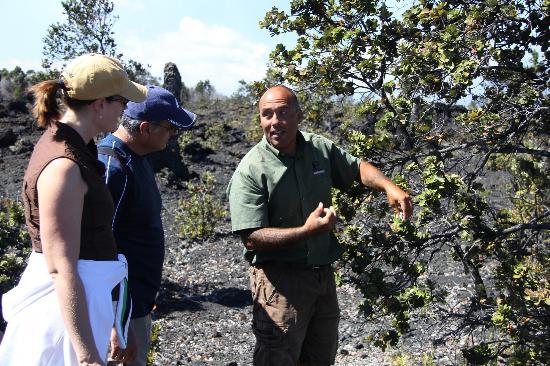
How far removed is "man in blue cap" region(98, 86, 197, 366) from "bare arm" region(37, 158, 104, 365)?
2.06 feet

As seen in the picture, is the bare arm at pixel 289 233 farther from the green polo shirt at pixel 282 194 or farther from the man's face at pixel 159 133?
the man's face at pixel 159 133

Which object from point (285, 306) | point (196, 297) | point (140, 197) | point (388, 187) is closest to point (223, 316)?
point (196, 297)

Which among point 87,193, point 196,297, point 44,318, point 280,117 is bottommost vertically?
point 196,297

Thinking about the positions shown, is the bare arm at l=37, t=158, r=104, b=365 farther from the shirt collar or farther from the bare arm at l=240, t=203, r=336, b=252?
the shirt collar

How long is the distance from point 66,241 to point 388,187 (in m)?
1.48

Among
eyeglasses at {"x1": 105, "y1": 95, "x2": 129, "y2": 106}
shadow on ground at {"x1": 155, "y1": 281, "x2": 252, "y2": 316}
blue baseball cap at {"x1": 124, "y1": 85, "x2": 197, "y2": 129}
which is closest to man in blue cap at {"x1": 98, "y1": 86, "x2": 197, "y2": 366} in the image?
blue baseball cap at {"x1": 124, "y1": 85, "x2": 197, "y2": 129}

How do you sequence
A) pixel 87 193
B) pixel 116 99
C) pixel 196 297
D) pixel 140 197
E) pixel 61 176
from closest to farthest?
pixel 61 176, pixel 87 193, pixel 116 99, pixel 140 197, pixel 196 297

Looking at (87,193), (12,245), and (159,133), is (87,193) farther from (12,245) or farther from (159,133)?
(12,245)

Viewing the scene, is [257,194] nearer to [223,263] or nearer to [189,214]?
[223,263]

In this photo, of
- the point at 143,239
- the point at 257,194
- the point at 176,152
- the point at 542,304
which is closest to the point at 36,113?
the point at 143,239

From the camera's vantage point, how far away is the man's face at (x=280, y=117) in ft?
10.5

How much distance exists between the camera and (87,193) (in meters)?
2.28

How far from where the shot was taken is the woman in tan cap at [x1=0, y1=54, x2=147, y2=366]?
2.17 meters

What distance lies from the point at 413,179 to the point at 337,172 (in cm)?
67
